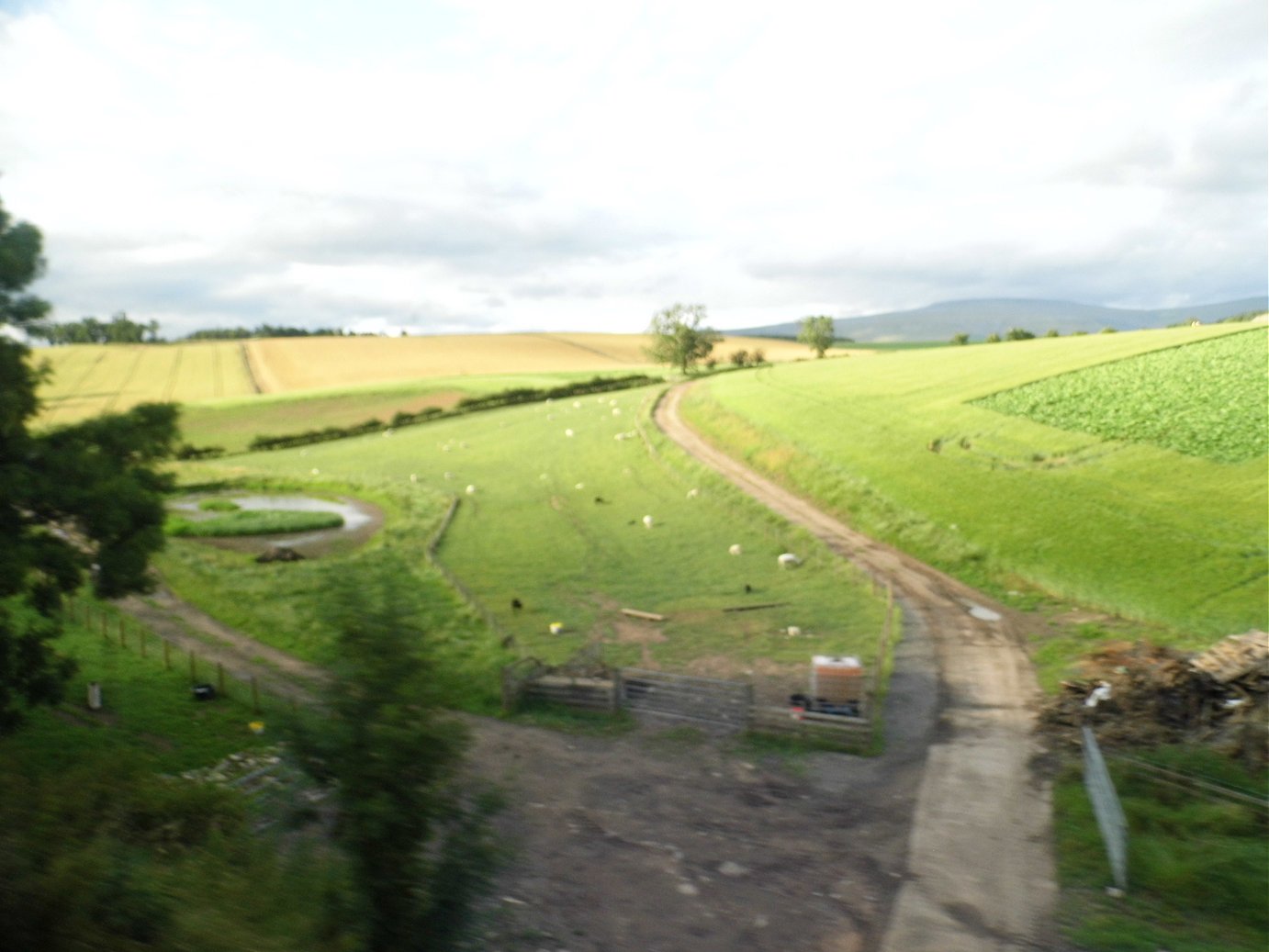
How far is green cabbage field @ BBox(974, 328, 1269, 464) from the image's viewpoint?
41656mm

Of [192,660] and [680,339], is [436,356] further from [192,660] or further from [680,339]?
[192,660]

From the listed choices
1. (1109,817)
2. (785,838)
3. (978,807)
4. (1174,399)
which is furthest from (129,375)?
(1109,817)

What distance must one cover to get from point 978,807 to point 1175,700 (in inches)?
250

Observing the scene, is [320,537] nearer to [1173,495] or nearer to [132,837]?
[132,837]

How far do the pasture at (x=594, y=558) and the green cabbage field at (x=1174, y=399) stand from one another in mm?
20828

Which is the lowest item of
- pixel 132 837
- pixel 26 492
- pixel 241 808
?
pixel 241 808

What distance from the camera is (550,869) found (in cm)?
1435

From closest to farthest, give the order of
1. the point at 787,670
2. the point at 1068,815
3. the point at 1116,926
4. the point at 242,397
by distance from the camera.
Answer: the point at 1116,926 < the point at 1068,815 < the point at 787,670 < the point at 242,397

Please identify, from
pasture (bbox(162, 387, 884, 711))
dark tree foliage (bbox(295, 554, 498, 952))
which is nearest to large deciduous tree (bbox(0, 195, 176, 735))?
pasture (bbox(162, 387, 884, 711))

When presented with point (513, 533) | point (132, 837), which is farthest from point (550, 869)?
point (513, 533)

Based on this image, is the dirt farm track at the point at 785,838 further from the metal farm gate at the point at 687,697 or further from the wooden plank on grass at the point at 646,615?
the wooden plank on grass at the point at 646,615

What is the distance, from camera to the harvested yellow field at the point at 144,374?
85750 mm

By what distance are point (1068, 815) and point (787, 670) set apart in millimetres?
10201

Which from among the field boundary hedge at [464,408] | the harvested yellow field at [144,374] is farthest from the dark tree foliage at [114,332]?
the field boundary hedge at [464,408]
